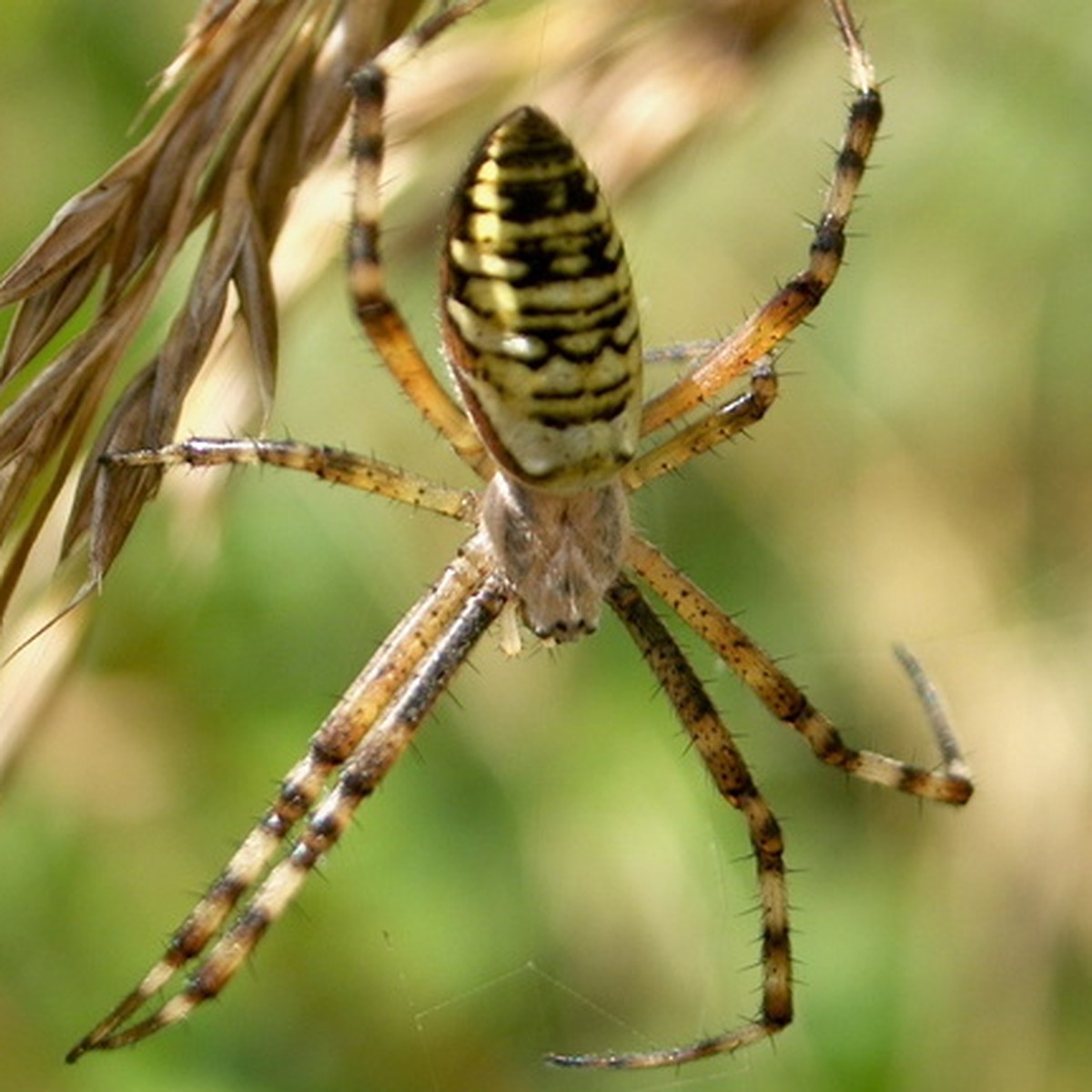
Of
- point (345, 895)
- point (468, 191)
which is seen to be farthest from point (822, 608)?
point (468, 191)

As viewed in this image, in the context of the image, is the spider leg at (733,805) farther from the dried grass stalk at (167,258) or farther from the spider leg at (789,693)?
the dried grass stalk at (167,258)

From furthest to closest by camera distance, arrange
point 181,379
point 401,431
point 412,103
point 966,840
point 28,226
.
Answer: point 401,431
point 966,840
point 28,226
point 412,103
point 181,379

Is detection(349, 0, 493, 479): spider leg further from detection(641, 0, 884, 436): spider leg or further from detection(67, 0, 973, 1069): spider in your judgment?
detection(641, 0, 884, 436): spider leg

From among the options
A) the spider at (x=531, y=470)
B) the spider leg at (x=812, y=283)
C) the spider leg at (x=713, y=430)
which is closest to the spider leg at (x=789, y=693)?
the spider at (x=531, y=470)

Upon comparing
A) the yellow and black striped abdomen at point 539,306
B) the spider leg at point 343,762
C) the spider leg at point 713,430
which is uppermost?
the yellow and black striped abdomen at point 539,306

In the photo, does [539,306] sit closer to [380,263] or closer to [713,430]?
[380,263]

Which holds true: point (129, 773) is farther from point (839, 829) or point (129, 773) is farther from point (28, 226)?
point (839, 829)
